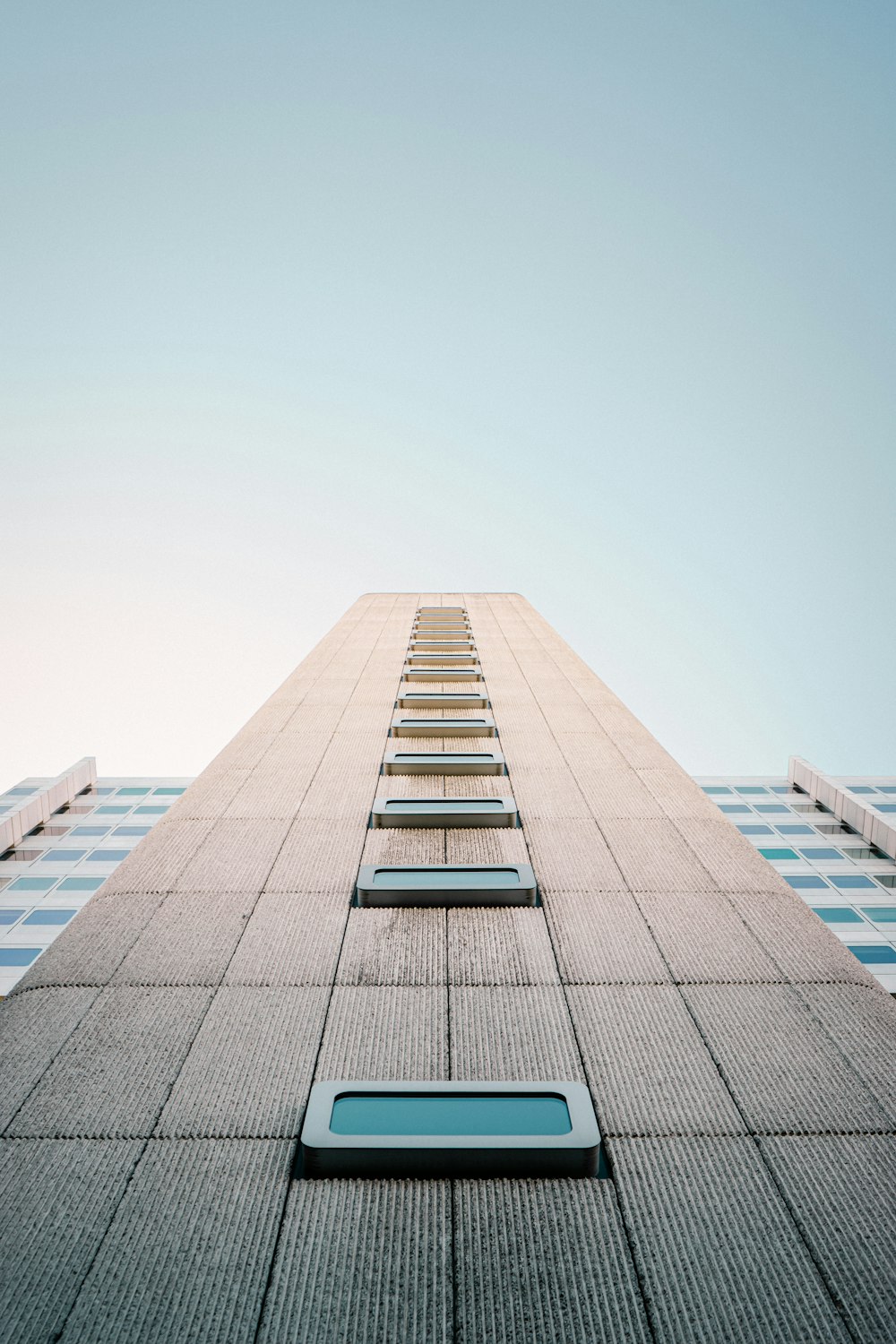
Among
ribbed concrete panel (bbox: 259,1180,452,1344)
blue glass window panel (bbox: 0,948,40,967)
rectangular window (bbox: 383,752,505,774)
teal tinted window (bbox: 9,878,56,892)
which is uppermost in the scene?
rectangular window (bbox: 383,752,505,774)

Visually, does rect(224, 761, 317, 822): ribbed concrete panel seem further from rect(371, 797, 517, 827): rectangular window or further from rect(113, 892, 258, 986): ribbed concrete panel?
rect(113, 892, 258, 986): ribbed concrete panel

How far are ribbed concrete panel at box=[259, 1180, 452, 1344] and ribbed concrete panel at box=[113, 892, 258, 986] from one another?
12.0 ft

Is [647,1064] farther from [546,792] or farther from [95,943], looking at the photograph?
[546,792]

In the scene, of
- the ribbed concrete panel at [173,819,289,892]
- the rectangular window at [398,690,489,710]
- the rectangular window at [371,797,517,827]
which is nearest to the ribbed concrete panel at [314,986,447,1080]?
the ribbed concrete panel at [173,819,289,892]

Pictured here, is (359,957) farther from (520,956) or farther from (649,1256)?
(649,1256)

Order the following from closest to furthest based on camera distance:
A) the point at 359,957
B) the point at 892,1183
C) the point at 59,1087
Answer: the point at 892,1183, the point at 59,1087, the point at 359,957

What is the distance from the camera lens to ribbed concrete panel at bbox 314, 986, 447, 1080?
25.7 feet

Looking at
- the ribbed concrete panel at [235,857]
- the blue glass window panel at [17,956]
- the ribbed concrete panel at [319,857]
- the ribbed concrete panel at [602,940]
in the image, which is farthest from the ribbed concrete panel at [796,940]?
the blue glass window panel at [17,956]

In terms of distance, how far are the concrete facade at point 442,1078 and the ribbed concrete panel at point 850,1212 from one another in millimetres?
24

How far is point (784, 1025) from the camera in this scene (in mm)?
8656

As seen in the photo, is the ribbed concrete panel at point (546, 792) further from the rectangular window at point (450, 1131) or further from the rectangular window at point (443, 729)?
the rectangular window at point (450, 1131)

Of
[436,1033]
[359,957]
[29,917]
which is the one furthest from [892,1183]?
[29,917]

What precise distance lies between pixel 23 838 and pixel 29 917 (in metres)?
7.14

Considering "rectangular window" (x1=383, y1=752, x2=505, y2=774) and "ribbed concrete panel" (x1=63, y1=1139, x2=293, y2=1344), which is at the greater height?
"rectangular window" (x1=383, y1=752, x2=505, y2=774)
